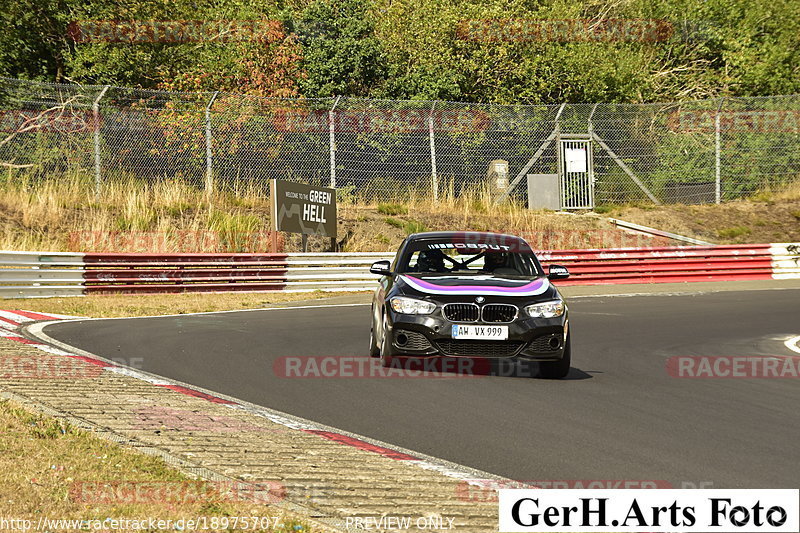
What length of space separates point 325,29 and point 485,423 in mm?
28515

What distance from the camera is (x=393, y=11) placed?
38938mm

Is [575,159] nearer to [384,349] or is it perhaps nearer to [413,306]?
[384,349]

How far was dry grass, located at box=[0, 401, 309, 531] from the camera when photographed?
16.2ft

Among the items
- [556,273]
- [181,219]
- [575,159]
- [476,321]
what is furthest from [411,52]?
[476,321]

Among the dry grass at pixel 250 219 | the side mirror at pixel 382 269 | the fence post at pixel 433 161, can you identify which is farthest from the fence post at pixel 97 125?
the side mirror at pixel 382 269

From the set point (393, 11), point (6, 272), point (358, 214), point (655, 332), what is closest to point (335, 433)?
point (655, 332)

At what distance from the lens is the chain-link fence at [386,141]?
81.2 ft

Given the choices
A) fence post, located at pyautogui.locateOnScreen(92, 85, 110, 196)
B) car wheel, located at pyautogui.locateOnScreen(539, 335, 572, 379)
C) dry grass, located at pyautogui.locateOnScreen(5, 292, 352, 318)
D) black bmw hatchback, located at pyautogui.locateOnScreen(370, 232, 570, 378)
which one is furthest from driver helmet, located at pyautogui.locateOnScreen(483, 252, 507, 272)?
fence post, located at pyautogui.locateOnScreen(92, 85, 110, 196)

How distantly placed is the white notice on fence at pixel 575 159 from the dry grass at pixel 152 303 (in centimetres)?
1056

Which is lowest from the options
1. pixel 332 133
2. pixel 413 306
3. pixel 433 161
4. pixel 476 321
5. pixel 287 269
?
pixel 287 269

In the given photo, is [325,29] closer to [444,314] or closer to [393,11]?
[393,11]

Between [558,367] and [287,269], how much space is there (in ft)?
45.1

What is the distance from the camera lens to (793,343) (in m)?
14.6

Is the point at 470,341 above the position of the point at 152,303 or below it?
above
